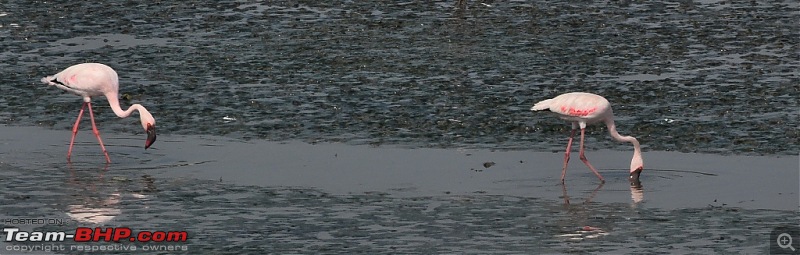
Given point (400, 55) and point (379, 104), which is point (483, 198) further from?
point (400, 55)

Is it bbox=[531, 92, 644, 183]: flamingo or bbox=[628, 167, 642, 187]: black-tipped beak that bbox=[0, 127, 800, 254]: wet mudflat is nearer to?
bbox=[628, 167, 642, 187]: black-tipped beak

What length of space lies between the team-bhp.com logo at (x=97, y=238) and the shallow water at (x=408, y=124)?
20cm

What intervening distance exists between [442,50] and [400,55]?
63cm

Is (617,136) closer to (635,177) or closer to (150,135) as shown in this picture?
(635,177)

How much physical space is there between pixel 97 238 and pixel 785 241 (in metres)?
5.03

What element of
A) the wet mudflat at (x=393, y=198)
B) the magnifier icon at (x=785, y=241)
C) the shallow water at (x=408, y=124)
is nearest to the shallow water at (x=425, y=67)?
the shallow water at (x=408, y=124)

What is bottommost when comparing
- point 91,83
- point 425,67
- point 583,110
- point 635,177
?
point 425,67

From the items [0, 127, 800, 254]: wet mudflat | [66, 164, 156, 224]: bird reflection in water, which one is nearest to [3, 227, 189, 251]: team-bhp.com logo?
[0, 127, 800, 254]: wet mudflat

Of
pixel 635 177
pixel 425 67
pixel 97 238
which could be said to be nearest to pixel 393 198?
pixel 635 177

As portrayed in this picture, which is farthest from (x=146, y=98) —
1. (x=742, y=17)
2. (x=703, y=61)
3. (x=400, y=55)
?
(x=742, y=17)

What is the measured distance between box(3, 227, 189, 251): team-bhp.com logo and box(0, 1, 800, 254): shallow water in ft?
0.67

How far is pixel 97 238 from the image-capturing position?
38.9ft

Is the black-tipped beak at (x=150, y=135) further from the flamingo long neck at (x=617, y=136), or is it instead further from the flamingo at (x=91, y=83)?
the flamingo long neck at (x=617, y=136)

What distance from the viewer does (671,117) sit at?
16.7 m
